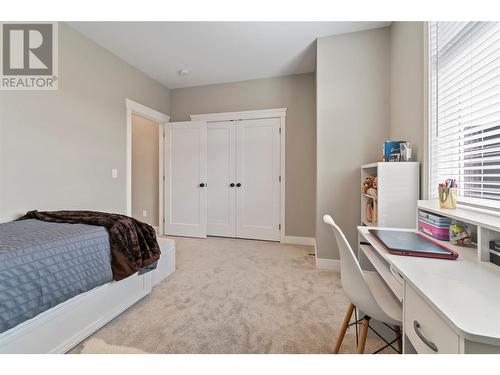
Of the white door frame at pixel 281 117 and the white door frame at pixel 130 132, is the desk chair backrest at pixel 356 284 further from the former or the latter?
the white door frame at pixel 130 132

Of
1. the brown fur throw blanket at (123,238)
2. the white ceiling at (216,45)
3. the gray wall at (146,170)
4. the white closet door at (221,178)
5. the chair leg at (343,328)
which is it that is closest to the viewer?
the chair leg at (343,328)

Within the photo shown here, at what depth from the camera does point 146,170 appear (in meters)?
4.00

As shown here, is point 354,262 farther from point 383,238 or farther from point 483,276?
point 483,276

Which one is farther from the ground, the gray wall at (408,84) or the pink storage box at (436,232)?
the gray wall at (408,84)

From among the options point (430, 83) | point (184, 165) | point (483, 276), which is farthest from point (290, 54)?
point (483, 276)

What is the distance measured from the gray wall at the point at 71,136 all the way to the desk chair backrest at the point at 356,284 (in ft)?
8.53

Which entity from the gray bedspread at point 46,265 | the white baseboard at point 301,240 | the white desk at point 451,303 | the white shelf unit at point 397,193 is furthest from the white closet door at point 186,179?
the white desk at point 451,303

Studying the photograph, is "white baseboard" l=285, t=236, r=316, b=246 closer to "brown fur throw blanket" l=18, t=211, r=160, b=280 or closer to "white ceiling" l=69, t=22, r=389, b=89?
"brown fur throw blanket" l=18, t=211, r=160, b=280

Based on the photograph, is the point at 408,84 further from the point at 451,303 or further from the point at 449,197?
the point at 451,303

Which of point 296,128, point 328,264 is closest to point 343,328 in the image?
point 328,264

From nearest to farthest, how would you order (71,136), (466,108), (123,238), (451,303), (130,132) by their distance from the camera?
(451,303) → (466,108) → (123,238) → (71,136) → (130,132)

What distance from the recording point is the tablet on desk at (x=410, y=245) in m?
0.91

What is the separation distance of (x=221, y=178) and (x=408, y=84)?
2753mm

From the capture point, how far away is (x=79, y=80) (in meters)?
2.30
